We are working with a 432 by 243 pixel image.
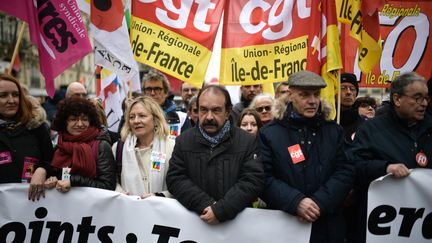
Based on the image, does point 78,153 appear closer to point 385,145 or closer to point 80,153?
point 80,153

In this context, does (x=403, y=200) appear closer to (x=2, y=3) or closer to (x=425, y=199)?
(x=425, y=199)

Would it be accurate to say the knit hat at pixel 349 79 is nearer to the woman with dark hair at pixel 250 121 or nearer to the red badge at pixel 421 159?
the woman with dark hair at pixel 250 121

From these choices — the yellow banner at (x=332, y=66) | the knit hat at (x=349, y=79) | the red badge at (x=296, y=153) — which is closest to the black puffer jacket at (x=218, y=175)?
the red badge at (x=296, y=153)

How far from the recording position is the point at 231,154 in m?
3.65

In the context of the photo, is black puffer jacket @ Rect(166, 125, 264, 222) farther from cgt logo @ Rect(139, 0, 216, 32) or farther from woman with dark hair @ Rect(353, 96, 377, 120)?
woman with dark hair @ Rect(353, 96, 377, 120)

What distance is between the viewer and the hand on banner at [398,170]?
142 inches

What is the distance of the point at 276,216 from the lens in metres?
3.73

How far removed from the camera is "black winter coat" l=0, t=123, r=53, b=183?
4012 millimetres

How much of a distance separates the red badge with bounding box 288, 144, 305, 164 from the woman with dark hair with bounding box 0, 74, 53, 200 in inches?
82.6

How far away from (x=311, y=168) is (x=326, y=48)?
63.7 inches

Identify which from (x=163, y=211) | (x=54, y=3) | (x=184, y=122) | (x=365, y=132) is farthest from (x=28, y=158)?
(x=365, y=132)

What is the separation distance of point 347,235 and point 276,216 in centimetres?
92

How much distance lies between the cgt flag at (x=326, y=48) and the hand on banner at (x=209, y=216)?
1.77m

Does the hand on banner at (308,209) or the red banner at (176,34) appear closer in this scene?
the hand on banner at (308,209)
